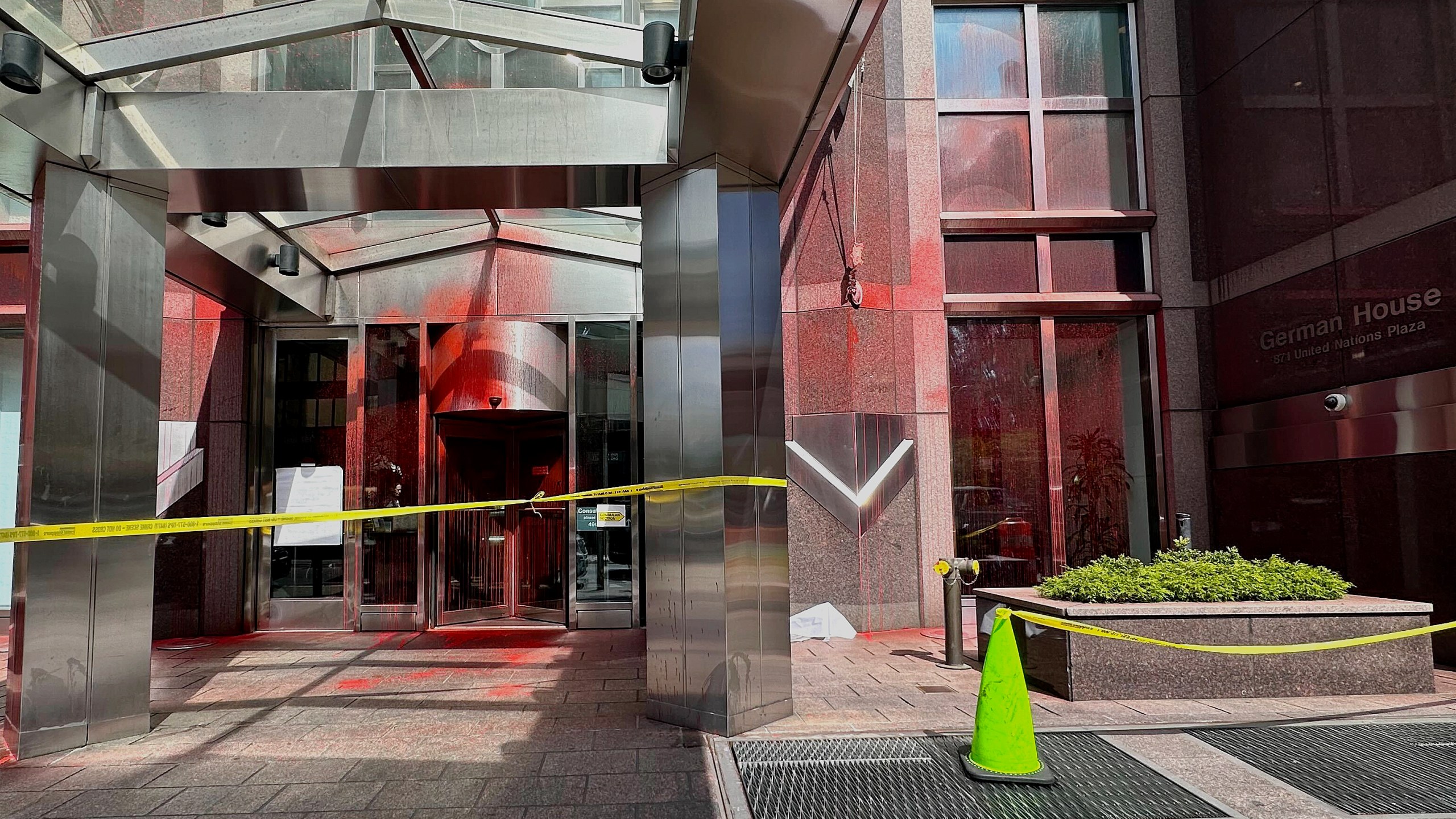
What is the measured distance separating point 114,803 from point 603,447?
238 inches

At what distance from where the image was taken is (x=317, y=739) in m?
5.29

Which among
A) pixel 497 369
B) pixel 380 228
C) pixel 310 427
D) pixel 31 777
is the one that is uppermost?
pixel 380 228

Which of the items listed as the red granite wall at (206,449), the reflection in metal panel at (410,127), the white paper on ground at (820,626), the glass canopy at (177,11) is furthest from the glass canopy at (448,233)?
the white paper on ground at (820,626)

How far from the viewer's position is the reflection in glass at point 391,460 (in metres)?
9.63

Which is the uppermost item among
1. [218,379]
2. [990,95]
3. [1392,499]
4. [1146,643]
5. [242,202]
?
[990,95]

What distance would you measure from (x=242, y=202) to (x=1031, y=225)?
26.0 ft

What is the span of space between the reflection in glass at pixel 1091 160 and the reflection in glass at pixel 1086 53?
333 mm

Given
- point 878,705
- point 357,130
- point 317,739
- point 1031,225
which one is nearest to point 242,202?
point 357,130

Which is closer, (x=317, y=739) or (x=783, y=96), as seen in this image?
(x=783, y=96)

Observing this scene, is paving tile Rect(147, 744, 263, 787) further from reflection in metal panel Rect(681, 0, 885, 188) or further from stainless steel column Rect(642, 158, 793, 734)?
reflection in metal panel Rect(681, 0, 885, 188)

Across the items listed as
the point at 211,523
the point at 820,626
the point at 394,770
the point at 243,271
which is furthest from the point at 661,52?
the point at 820,626

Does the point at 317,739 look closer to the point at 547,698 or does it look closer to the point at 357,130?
the point at 547,698

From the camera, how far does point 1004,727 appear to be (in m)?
4.45

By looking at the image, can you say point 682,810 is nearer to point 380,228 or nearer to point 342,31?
point 342,31
